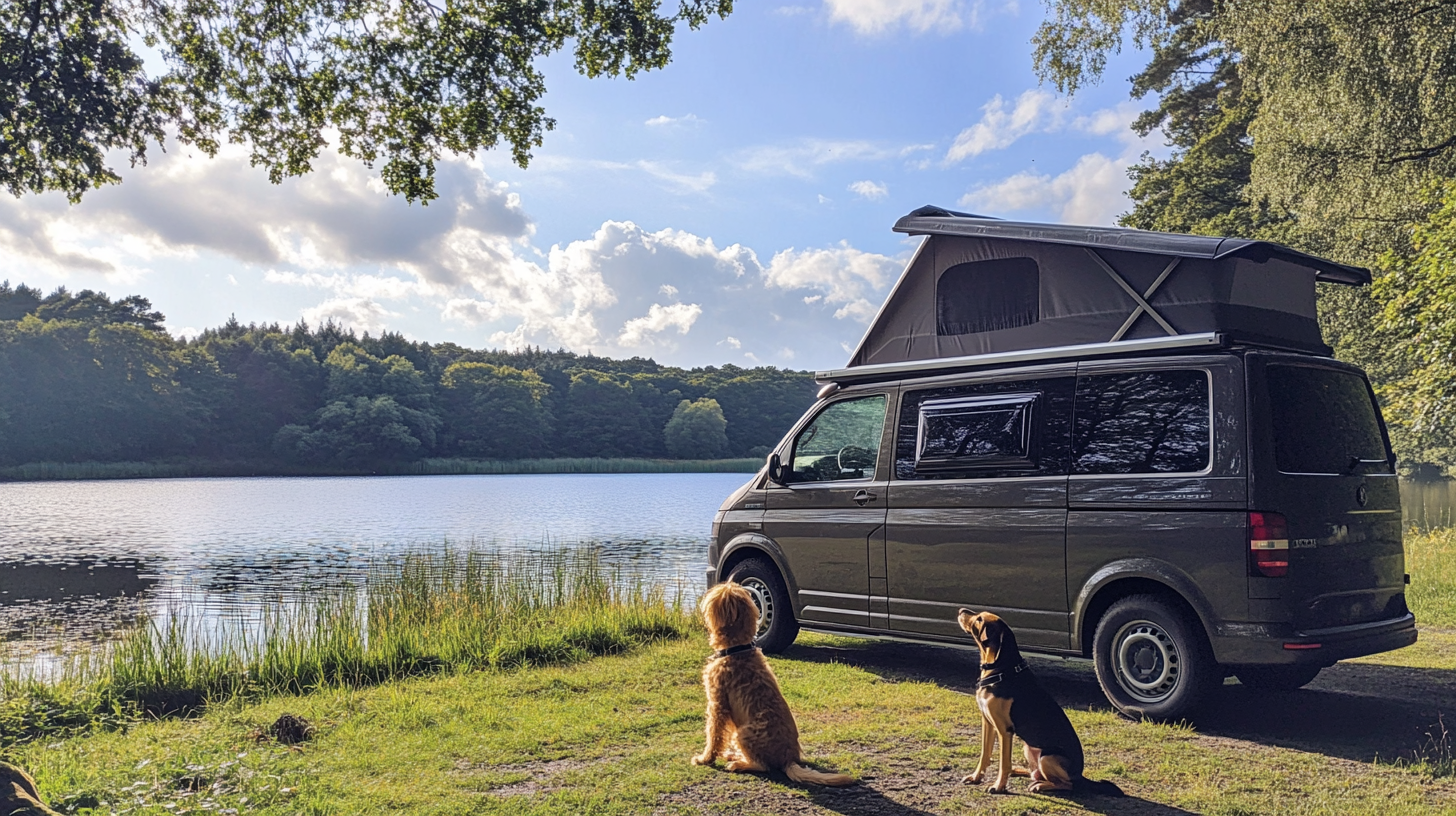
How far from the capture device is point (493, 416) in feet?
327

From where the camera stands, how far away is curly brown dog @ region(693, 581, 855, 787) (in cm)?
484

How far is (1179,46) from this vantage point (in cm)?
3331

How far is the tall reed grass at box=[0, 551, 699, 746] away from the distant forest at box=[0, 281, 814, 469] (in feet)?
252

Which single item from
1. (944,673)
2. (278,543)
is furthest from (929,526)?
(278,543)

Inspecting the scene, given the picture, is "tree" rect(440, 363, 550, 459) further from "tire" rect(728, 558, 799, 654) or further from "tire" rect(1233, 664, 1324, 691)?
"tire" rect(1233, 664, 1324, 691)

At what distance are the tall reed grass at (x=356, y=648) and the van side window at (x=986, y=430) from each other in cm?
379

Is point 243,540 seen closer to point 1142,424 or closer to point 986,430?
point 986,430

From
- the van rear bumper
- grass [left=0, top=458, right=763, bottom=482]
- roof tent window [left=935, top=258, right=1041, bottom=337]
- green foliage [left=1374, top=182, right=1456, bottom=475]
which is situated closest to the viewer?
the van rear bumper

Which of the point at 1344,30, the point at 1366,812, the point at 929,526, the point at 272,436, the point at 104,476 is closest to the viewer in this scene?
the point at 1366,812

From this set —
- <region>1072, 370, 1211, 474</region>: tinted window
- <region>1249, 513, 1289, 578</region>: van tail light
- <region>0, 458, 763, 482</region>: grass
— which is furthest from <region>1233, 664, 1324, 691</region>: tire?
<region>0, 458, 763, 482</region>: grass

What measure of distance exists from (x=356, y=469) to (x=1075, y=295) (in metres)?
88.4

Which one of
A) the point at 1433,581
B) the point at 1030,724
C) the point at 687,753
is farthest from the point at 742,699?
the point at 1433,581

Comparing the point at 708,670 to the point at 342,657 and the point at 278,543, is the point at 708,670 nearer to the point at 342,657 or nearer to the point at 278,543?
the point at 342,657

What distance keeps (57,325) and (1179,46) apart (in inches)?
3191
